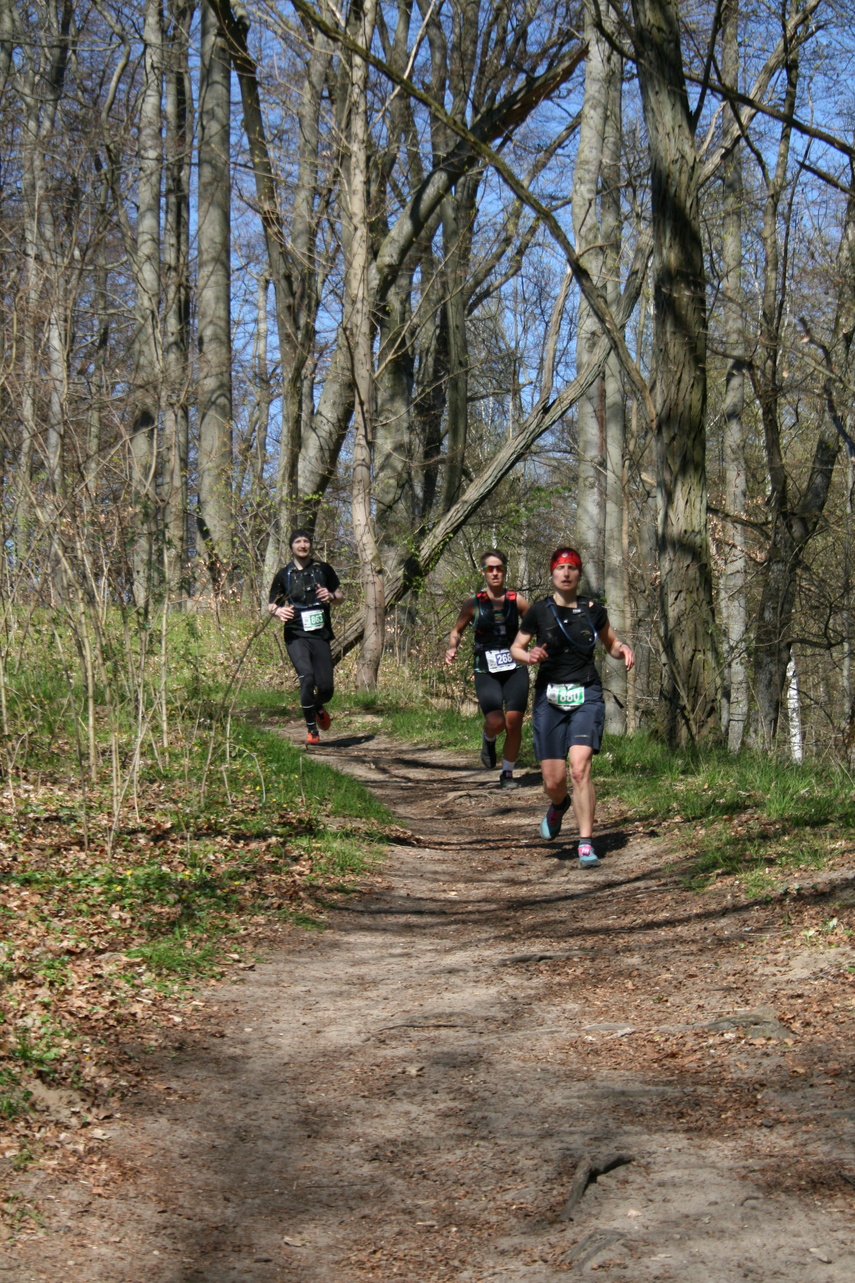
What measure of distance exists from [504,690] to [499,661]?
26cm

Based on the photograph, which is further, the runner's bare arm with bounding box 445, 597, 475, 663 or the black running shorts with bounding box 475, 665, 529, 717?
the runner's bare arm with bounding box 445, 597, 475, 663

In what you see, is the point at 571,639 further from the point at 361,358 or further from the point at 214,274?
the point at 214,274

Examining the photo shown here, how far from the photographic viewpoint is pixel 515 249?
75.4ft

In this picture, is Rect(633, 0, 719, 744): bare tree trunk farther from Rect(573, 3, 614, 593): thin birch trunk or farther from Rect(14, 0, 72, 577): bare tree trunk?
Rect(573, 3, 614, 593): thin birch trunk

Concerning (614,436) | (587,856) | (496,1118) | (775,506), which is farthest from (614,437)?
(496,1118)

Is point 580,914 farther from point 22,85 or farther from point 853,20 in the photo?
point 22,85

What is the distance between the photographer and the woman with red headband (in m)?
7.36

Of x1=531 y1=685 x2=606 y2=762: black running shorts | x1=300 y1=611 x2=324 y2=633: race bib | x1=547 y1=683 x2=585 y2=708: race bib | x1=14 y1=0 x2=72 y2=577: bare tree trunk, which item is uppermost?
x1=14 y1=0 x2=72 y2=577: bare tree trunk

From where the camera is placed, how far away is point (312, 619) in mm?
11734

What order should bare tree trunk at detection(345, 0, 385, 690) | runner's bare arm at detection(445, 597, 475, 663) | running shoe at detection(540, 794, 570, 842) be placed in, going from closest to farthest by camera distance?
running shoe at detection(540, 794, 570, 842) → runner's bare arm at detection(445, 597, 475, 663) → bare tree trunk at detection(345, 0, 385, 690)

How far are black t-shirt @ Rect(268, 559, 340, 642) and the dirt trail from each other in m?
5.36

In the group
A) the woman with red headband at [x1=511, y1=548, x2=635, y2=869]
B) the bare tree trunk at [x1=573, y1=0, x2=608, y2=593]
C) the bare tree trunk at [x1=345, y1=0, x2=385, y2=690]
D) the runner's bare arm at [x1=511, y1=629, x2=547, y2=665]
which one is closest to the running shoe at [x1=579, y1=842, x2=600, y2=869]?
the woman with red headband at [x1=511, y1=548, x2=635, y2=869]

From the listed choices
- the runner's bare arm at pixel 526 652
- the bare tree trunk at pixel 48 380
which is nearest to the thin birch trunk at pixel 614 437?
the runner's bare arm at pixel 526 652

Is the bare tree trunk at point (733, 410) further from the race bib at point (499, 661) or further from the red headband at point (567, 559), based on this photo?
the red headband at point (567, 559)
